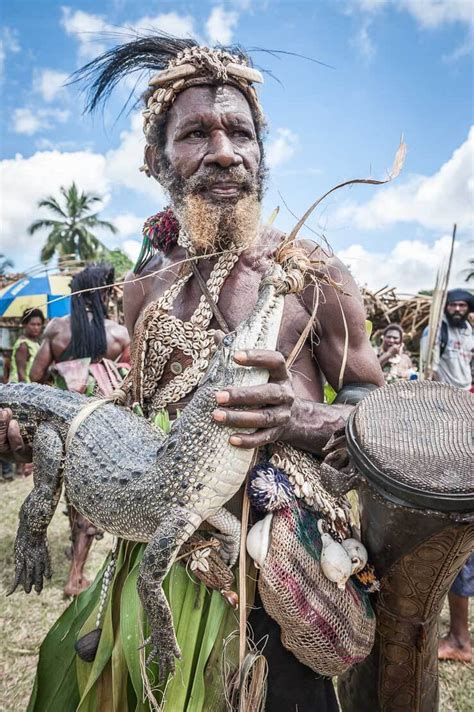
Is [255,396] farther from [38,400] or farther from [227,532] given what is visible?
[38,400]

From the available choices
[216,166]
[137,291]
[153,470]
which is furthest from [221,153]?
[153,470]

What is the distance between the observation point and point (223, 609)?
159 centimetres

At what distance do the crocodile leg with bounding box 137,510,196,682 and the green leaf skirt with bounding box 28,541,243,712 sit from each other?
12 centimetres

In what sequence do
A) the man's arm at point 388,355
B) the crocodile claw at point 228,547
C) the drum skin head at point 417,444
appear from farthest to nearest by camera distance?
the man's arm at point 388,355 → the crocodile claw at point 228,547 → the drum skin head at point 417,444

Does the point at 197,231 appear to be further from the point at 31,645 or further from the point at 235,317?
the point at 31,645

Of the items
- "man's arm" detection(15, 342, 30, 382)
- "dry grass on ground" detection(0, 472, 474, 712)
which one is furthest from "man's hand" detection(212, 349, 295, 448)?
"man's arm" detection(15, 342, 30, 382)

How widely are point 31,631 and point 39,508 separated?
229 cm

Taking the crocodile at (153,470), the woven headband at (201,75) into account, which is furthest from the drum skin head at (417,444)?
the woven headband at (201,75)

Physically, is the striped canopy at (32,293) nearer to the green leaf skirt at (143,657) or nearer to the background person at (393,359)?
the background person at (393,359)

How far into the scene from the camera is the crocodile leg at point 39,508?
1794 mm

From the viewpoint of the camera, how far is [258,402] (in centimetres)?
127

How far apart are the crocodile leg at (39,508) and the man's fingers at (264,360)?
0.92 metres

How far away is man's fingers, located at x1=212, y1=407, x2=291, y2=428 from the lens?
1.25m

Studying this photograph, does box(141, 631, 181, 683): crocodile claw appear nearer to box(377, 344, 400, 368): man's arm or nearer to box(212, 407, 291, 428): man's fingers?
box(212, 407, 291, 428): man's fingers
